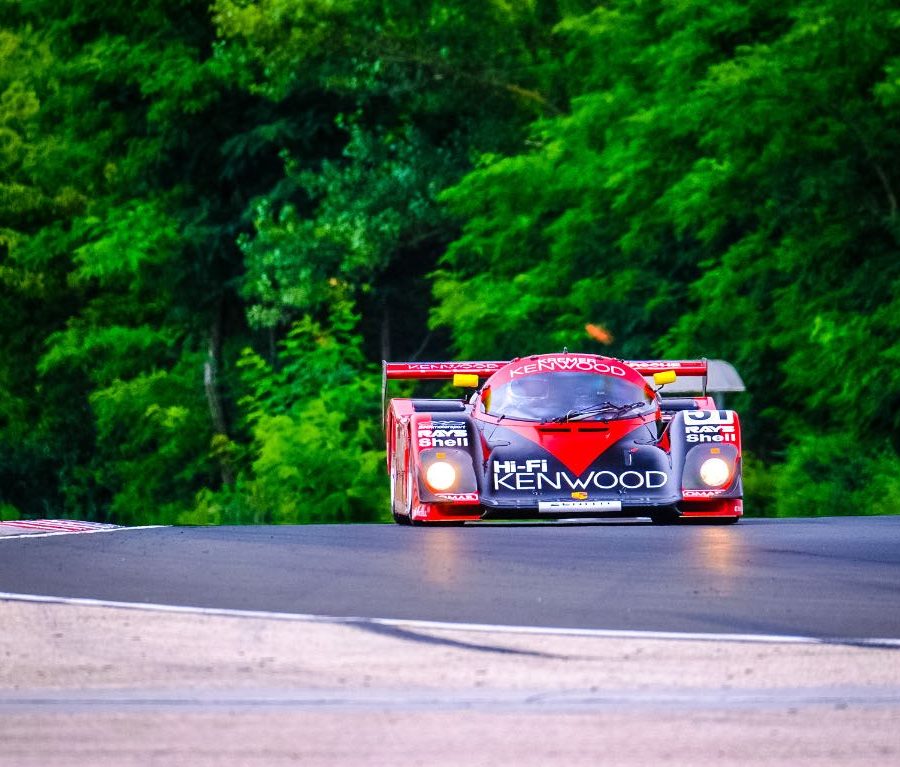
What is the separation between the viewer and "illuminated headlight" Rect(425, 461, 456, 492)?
18.6 meters

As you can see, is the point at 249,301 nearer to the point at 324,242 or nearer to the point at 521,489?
the point at 324,242

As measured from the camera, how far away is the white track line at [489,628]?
10.0 meters

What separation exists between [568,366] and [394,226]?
2219 centimetres

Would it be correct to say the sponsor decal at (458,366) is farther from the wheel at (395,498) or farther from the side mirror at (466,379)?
the wheel at (395,498)

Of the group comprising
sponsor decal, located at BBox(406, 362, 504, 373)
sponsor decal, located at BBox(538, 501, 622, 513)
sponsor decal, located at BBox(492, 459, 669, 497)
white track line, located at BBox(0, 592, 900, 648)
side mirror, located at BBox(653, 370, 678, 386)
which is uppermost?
sponsor decal, located at BBox(406, 362, 504, 373)

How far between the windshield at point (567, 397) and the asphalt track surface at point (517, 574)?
1.60 metres

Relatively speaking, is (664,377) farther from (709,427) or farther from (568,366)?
(709,427)

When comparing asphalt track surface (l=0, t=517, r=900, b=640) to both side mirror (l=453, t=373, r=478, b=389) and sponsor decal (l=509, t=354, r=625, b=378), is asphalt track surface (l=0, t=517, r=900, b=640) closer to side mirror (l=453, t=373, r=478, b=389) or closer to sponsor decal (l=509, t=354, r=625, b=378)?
sponsor decal (l=509, t=354, r=625, b=378)

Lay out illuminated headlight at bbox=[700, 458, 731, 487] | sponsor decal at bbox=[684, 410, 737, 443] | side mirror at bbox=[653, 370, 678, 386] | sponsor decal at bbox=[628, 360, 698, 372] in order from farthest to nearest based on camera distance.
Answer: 1. sponsor decal at bbox=[628, 360, 698, 372]
2. side mirror at bbox=[653, 370, 678, 386]
3. sponsor decal at bbox=[684, 410, 737, 443]
4. illuminated headlight at bbox=[700, 458, 731, 487]

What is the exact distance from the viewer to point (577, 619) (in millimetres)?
10898

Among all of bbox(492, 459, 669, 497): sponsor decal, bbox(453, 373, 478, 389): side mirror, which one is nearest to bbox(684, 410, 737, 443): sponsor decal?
bbox(492, 459, 669, 497): sponsor decal

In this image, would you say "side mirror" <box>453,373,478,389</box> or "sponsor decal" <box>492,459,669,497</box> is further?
"side mirror" <box>453,373,478,389</box>

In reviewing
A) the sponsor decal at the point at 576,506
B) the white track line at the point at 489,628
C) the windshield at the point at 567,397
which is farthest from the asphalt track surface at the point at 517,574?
the windshield at the point at 567,397

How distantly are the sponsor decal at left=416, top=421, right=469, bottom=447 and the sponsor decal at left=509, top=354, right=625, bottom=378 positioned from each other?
1601 mm
